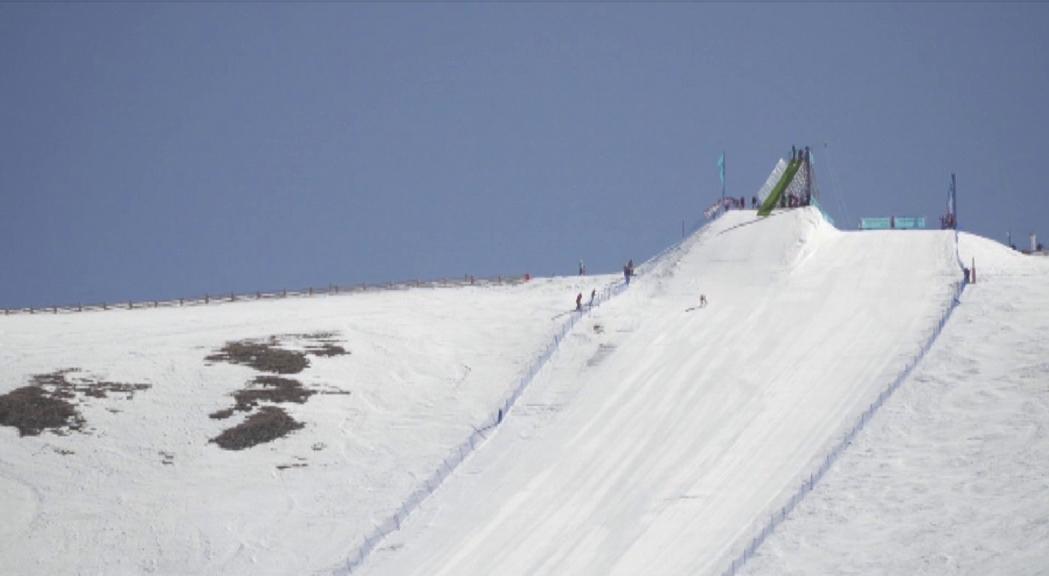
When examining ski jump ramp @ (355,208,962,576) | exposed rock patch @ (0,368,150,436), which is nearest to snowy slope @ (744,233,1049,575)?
ski jump ramp @ (355,208,962,576)

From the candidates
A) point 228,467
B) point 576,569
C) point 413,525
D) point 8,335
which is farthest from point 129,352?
point 576,569

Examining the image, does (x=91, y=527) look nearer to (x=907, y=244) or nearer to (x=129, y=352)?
(x=129, y=352)

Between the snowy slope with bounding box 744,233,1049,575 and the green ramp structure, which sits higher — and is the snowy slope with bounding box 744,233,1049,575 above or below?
below

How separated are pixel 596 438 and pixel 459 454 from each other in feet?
16.1

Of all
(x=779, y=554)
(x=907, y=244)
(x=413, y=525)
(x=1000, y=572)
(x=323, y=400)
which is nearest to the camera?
(x=1000, y=572)

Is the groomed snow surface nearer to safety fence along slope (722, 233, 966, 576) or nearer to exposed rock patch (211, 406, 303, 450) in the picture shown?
safety fence along slope (722, 233, 966, 576)

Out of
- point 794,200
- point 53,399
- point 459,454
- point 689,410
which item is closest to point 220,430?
point 53,399

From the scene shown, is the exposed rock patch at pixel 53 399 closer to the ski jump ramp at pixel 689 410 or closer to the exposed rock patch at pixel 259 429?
the exposed rock patch at pixel 259 429

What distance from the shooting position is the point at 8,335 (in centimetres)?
7956

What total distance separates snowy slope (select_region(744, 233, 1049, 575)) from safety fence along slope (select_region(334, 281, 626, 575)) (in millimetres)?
12435

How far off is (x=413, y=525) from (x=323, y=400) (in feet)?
46.2

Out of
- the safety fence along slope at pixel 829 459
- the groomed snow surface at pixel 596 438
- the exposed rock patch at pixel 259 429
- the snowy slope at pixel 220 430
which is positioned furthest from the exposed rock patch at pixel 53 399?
the safety fence along slope at pixel 829 459

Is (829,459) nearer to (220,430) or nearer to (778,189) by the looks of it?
(220,430)

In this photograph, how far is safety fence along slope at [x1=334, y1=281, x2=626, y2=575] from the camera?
55.6 m
